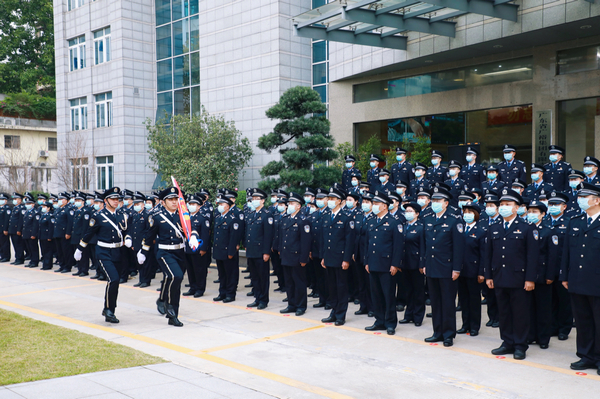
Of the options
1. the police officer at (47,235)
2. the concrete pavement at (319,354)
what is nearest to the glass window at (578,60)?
the concrete pavement at (319,354)

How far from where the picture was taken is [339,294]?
8.62 m

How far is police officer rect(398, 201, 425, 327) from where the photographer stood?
852 cm

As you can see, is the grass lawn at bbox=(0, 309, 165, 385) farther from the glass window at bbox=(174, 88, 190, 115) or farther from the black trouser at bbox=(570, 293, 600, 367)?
the glass window at bbox=(174, 88, 190, 115)

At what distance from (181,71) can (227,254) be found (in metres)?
19.4

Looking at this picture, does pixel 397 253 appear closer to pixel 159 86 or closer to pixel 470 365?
pixel 470 365

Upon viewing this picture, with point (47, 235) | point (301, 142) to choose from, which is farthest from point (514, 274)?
point (47, 235)

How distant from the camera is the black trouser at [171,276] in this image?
8.52 m

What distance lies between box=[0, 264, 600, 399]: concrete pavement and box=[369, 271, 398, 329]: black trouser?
272 mm

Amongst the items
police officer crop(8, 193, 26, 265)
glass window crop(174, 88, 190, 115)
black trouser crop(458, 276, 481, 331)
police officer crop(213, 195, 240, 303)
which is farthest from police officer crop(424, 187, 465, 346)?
glass window crop(174, 88, 190, 115)

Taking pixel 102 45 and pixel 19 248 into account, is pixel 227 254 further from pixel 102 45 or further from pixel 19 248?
pixel 102 45

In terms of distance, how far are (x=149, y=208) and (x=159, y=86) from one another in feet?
60.0

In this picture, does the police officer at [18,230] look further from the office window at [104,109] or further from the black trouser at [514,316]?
the office window at [104,109]

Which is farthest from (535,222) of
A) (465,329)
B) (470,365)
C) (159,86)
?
(159,86)

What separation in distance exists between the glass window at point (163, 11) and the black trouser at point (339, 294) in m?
23.9
